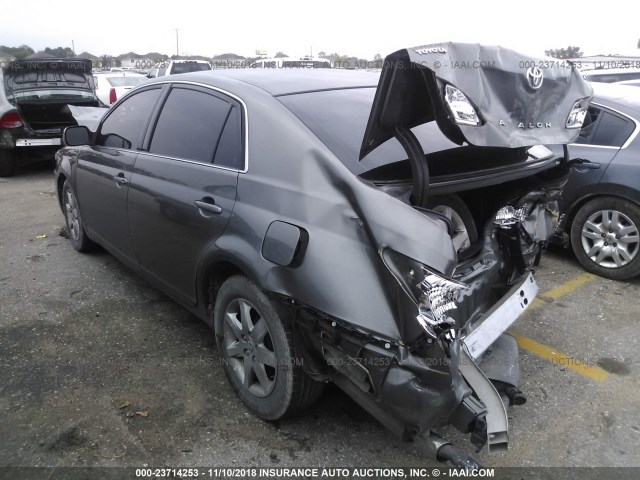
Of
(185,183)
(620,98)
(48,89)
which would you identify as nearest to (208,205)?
(185,183)

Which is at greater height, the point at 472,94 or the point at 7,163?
the point at 472,94

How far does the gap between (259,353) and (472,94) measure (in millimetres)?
1536

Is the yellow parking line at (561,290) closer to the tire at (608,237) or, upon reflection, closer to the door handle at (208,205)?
the tire at (608,237)

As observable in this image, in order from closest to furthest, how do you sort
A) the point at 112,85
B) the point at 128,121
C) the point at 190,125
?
the point at 190,125 → the point at 128,121 → the point at 112,85

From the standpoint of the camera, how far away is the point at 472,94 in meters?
2.11

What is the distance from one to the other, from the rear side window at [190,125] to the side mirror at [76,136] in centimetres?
122

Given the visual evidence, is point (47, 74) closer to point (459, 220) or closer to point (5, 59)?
point (459, 220)

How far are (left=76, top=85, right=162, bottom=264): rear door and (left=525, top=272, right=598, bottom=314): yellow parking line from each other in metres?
3.05

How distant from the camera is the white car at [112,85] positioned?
1273 centimetres

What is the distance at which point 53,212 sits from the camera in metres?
6.61

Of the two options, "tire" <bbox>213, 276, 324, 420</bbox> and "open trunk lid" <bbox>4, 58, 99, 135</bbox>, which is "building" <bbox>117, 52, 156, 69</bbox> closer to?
"open trunk lid" <bbox>4, 58, 99, 135</bbox>

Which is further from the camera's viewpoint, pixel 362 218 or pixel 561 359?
pixel 561 359

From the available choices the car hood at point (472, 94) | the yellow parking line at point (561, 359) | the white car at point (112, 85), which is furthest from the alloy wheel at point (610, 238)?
the white car at point (112, 85)

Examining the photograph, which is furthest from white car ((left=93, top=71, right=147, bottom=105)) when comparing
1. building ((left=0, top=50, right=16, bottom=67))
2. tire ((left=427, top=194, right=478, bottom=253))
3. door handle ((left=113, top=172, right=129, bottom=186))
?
tire ((left=427, top=194, right=478, bottom=253))
